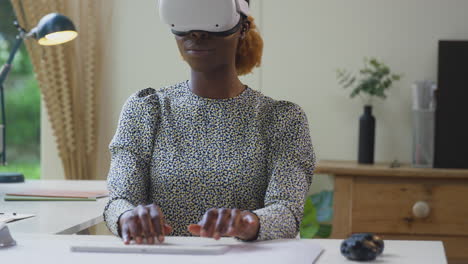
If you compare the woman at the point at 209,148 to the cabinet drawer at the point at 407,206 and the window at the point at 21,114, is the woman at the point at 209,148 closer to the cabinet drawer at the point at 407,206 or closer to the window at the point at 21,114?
the cabinet drawer at the point at 407,206

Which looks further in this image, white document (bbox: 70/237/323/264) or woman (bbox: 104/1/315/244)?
woman (bbox: 104/1/315/244)

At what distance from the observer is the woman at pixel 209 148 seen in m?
1.54

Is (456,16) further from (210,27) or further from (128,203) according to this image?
(128,203)

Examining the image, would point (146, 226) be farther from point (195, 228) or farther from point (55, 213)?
point (55, 213)

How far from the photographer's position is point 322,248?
1228 mm

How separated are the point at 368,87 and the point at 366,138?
8.2 inches

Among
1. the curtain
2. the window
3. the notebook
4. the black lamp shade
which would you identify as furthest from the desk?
the window

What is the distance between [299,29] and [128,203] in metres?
1.89

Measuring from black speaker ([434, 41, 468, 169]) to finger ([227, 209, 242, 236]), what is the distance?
1.85 meters

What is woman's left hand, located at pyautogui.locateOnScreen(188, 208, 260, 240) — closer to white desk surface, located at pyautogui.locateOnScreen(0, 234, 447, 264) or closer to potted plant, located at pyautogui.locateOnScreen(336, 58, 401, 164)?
white desk surface, located at pyautogui.locateOnScreen(0, 234, 447, 264)

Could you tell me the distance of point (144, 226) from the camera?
1230 mm

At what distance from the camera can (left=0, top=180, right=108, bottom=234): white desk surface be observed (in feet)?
5.26

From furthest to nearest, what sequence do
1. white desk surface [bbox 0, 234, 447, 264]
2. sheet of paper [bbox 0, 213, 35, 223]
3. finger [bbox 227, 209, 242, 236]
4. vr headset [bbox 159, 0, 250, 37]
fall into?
sheet of paper [bbox 0, 213, 35, 223] < vr headset [bbox 159, 0, 250, 37] < finger [bbox 227, 209, 242, 236] < white desk surface [bbox 0, 234, 447, 264]

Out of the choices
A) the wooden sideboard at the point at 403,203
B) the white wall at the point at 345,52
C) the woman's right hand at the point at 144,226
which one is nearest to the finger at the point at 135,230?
the woman's right hand at the point at 144,226
